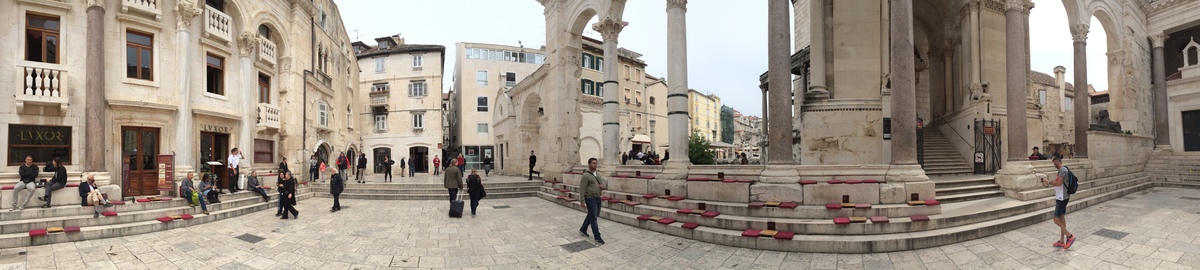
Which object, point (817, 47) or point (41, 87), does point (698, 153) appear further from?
point (41, 87)

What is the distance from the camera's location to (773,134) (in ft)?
31.1

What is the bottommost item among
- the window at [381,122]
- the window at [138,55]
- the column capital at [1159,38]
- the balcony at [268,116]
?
the balcony at [268,116]

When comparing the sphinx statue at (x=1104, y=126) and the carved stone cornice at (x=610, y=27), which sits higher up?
the carved stone cornice at (x=610, y=27)

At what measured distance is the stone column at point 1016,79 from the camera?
10.8m

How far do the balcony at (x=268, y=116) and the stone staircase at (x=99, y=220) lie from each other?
4693 mm

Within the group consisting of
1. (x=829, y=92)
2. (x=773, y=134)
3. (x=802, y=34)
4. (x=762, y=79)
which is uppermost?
(x=802, y=34)

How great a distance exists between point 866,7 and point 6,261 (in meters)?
17.0

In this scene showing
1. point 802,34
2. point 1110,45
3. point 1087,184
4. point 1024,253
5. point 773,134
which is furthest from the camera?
point 802,34

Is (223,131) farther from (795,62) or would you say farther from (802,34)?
(802,34)

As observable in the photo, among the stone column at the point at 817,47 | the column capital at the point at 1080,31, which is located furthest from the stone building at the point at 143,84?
the column capital at the point at 1080,31

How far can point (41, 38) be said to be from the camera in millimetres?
10477

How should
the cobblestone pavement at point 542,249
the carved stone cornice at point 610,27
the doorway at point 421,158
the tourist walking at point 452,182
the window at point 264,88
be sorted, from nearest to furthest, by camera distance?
1. the cobblestone pavement at point 542,249
2. the tourist walking at point 452,182
3. the carved stone cornice at point 610,27
4. the window at point 264,88
5. the doorway at point 421,158

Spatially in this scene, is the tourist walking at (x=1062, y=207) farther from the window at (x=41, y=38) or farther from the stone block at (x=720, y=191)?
the window at (x=41, y=38)

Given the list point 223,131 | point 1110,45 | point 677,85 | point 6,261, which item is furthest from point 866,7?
point 223,131
